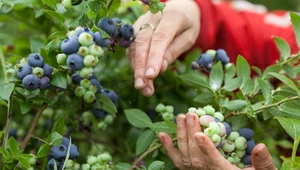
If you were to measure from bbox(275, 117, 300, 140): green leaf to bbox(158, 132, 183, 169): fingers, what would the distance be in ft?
0.64

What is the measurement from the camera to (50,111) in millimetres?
1132

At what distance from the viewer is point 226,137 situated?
2.80 ft

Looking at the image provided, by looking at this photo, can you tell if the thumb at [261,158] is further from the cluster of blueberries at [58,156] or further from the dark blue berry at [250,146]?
the cluster of blueberries at [58,156]

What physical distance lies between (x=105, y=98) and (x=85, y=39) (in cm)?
20

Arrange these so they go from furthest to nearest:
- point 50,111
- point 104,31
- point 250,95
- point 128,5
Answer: point 128,5 < point 50,111 < point 250,95 < point 104,31

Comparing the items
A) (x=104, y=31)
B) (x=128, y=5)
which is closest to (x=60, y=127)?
(x=104, y=31)

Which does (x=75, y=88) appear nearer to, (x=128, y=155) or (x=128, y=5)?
(x=128, y=155)

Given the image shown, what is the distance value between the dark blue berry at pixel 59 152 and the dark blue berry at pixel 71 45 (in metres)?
0.18

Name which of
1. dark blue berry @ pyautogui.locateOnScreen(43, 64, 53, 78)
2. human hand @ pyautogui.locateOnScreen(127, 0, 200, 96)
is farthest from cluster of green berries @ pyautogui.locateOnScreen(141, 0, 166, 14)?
dark blue berry @ pyautogui.locateOnScreen(43, 64, 53, 78)

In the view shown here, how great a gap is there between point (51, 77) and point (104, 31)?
0.13 meters

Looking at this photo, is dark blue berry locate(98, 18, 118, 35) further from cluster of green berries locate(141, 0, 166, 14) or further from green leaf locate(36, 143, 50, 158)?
green leaf locate(36, 143, 50, 158)

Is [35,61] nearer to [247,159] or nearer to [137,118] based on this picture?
[137,118]

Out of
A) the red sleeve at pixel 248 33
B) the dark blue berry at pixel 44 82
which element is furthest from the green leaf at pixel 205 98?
the red sleeve at pixel 248 33

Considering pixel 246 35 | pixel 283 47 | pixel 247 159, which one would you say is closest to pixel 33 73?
pixel 247 159
